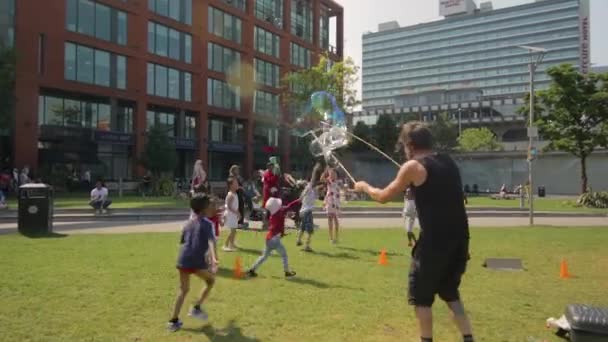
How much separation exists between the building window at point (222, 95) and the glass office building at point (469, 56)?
7114cm

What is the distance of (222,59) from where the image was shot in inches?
2016

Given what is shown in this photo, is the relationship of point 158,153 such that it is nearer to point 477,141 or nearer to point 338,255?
point 338,255

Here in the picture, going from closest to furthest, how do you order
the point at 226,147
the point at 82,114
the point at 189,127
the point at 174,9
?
the point at 82,114 → the point at 174,9 → the point at 189,127 → the point at 226,147

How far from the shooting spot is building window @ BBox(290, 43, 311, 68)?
60959mm

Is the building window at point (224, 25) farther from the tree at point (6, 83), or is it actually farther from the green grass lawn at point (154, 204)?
the green grass lawn at point (154, 204)

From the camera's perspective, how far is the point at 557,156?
163 feet

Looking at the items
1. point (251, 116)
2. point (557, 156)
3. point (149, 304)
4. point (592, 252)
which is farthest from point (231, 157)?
point (149, 304)

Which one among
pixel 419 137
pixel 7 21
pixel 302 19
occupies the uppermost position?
pixel 302 19

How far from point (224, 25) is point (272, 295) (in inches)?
1836

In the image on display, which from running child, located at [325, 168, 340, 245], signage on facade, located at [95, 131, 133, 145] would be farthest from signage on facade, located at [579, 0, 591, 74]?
running child, located at [325, 168, 340, 245]

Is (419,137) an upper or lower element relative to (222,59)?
lower

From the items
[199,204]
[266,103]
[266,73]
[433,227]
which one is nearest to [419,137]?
[433,227]

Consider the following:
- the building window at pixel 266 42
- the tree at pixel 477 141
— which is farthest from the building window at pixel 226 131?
the tree at pixel 477 141

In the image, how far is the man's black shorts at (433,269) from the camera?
15.5 ft
